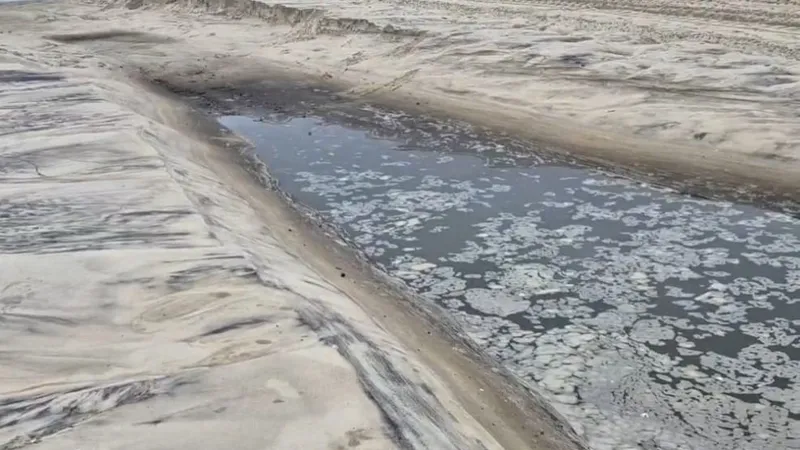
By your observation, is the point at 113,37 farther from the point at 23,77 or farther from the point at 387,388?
the point at 387,388

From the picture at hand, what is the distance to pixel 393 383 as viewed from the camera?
3.73m

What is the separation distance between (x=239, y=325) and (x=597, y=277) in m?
2.57

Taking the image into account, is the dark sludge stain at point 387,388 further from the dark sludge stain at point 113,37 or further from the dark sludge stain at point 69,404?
the dark sludge stain at point 113,37

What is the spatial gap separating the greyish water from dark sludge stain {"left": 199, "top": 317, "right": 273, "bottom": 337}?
1.41 m

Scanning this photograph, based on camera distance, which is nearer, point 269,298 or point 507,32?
point 269,298

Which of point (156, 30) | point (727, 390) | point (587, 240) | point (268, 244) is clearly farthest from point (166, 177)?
point (156, 30)

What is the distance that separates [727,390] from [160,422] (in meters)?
2.71

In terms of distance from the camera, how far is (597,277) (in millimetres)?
5664

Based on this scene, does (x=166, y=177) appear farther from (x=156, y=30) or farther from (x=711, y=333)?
(x=156, y=30)

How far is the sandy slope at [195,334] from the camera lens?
314 centimetres

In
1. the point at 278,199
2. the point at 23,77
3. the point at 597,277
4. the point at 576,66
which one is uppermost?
the point at 576,66

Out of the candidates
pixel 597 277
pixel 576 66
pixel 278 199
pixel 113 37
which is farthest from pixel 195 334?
pixel 113 37

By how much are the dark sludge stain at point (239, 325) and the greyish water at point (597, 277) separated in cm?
141

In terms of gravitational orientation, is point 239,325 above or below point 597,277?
above
